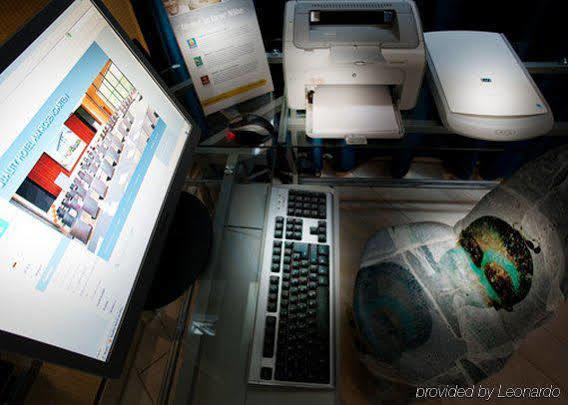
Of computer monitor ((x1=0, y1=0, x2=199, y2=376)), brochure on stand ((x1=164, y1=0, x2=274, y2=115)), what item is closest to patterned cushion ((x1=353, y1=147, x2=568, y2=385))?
computer monitor ((x1=0, y1=0, x2=199, y2=376))

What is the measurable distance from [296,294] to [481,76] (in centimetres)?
83

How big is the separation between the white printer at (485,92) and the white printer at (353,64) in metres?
0.11

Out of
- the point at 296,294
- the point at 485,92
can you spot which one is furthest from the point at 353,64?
the point at 296,294

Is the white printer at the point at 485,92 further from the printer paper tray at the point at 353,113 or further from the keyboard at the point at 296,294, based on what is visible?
the keyboard at the point at 296,294

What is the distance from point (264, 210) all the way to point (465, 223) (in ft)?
1.81

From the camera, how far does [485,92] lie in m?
0.94

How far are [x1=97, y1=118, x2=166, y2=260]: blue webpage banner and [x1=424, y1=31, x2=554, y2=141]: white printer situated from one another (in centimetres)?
77

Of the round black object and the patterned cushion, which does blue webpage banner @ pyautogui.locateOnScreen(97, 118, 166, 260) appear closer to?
the round black object

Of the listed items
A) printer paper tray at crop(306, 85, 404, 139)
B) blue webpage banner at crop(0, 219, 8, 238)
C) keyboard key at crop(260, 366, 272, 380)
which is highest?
printer paper tray at crop(306, 85, 404, 139)

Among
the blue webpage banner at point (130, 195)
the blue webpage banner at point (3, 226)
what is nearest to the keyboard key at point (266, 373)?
the blue webpage banner at point (130, 195)

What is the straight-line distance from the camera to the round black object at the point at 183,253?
0.75m

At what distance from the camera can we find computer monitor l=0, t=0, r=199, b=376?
416 millimetres

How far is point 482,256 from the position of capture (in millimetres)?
779

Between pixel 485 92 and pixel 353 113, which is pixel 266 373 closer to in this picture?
pixel 353 113
